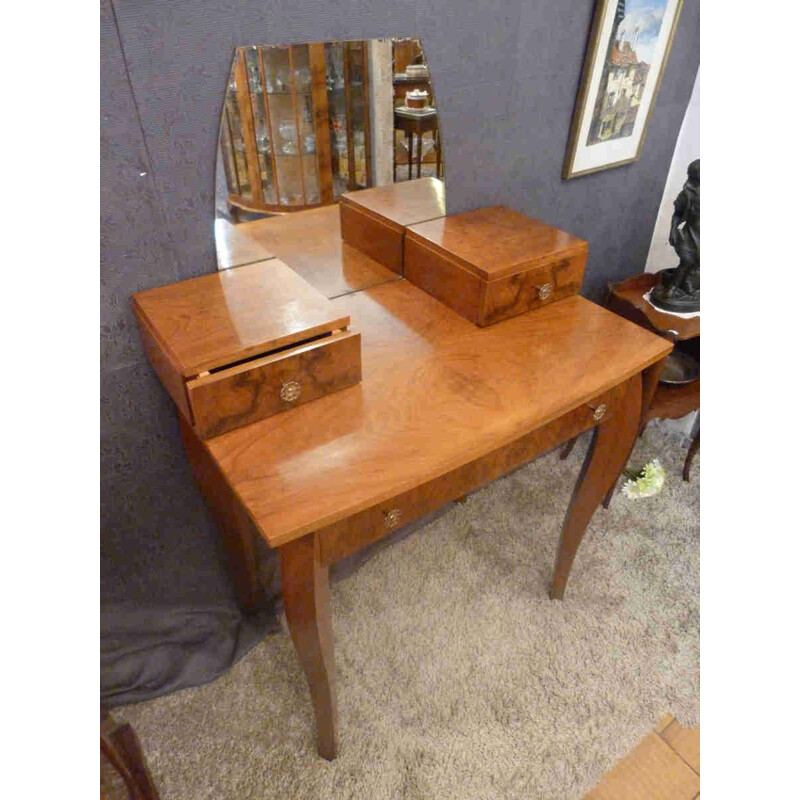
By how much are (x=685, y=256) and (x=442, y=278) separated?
3.09ft

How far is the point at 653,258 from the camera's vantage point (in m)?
2.37

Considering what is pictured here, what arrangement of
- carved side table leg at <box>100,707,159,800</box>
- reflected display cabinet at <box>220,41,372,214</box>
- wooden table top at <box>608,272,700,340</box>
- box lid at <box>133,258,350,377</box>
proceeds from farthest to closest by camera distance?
wooden table top at <box>608,272,700,340</box>, reflected display cabinet at <box>220,41,372,214</box>, box lid at <box>133,258,350,377</box>, carved side table leg at <box>100,707,159,800</box>

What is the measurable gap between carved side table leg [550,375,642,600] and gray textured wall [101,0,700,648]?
68 centimetres

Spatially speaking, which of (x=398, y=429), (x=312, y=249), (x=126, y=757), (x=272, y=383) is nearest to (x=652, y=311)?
(x=312, y=249)

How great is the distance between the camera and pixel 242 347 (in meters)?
0.98

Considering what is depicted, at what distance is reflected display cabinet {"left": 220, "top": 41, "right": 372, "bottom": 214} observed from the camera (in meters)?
1.10

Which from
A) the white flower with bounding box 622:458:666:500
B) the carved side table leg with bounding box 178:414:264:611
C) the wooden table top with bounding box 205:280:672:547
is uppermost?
the wooden table top with bounding box 205:280:672:547

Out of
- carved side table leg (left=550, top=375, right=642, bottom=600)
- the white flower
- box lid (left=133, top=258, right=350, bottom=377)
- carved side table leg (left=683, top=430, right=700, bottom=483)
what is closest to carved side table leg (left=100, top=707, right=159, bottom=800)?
box lid (left=133, top=258, right=350, bottom=377)

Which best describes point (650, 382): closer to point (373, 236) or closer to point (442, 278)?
point (442, 278)

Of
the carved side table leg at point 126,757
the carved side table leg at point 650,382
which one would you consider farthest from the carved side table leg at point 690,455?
the carved side table leg at point 126,757

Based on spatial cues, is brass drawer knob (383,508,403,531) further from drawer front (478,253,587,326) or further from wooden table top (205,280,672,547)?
drawer front (478,253,587,326)

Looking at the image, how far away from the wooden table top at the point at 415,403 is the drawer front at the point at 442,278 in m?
0.03
